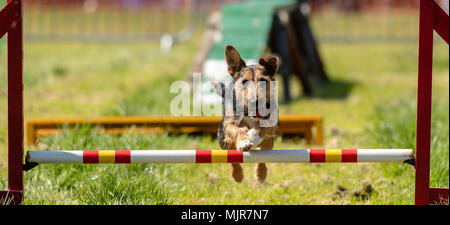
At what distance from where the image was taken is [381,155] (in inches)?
138

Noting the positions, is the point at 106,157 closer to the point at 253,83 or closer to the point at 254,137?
the point at 254,137

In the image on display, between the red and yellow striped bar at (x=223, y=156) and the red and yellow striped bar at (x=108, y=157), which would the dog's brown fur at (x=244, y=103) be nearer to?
the red and yellow striped bar at (x=223, y=156)

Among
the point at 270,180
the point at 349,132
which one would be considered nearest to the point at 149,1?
the point at 349,132

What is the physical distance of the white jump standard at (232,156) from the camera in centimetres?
344

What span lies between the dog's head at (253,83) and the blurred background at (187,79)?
3.19 ft

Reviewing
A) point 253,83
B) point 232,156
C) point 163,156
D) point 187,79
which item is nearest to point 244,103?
point 253,83

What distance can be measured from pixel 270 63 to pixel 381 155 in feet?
2.57

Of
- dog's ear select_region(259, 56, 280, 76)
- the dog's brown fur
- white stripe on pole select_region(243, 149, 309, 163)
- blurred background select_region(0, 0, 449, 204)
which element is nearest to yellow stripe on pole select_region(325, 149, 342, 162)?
white stripe on pole select_region(243, 149, 309, 163)

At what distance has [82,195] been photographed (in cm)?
399

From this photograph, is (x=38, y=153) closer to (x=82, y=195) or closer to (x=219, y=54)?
(x=82, y=195)

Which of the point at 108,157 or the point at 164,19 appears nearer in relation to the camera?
the point at 108,157

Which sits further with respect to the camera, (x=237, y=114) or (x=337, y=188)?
(x=337, y=188)
